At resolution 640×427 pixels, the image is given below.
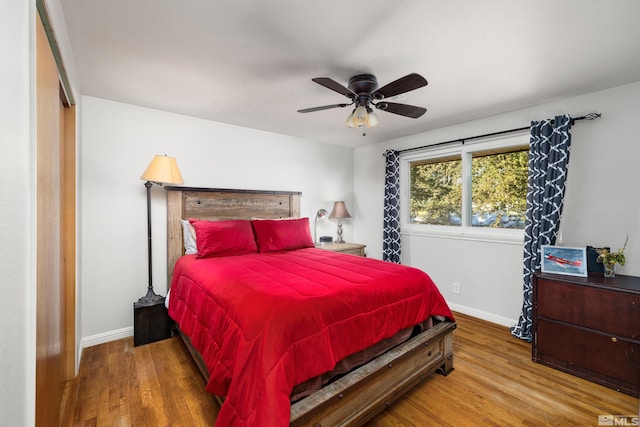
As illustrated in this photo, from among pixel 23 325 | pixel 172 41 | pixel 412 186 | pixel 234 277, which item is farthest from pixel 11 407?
pixel 412 186

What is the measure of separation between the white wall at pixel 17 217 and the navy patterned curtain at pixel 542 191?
3510mm

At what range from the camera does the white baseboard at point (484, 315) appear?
3080 mm

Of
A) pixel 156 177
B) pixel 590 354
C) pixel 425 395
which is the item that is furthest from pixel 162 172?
pixel 590 354

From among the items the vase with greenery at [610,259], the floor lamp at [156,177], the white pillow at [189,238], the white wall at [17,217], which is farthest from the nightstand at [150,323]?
the vase with greenery at [610,259]

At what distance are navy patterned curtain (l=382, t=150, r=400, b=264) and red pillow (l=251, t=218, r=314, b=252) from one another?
4.20ft

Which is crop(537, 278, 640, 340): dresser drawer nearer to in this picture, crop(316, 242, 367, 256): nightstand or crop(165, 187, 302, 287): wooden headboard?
crop(316, 242, 367, 256): nightstand

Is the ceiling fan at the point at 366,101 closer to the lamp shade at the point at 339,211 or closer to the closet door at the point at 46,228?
the closet door at the point at 46,228

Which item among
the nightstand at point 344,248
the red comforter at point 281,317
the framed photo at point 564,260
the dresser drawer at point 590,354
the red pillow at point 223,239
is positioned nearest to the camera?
the red comforter at point 281,317

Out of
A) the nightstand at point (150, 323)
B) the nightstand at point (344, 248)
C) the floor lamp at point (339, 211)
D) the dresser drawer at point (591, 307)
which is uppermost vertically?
the floor lamp at point (339, 211)

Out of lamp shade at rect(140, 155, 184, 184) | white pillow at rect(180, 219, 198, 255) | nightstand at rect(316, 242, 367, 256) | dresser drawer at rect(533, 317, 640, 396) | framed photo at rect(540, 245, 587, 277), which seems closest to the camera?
dresser drawer at rect(533, 317, 640, 396)

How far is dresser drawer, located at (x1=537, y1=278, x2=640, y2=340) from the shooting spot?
6.61ft

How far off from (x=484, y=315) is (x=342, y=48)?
126 inches

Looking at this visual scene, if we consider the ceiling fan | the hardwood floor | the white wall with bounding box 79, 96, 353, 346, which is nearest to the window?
the hardwood floor

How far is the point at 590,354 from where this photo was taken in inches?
85.0
